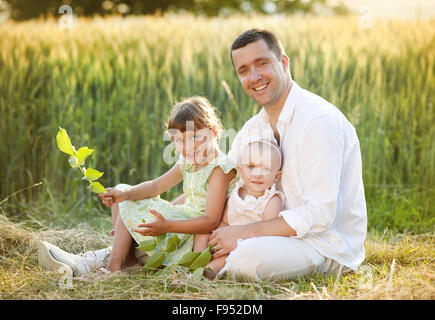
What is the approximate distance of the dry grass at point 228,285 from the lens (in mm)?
2342

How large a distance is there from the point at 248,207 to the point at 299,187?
10.8 inches

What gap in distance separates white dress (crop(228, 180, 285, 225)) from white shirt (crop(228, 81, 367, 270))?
10 cm

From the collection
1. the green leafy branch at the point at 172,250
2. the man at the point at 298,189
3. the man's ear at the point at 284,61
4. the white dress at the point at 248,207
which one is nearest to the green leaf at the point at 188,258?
the green leafy branch at the point at 172,250

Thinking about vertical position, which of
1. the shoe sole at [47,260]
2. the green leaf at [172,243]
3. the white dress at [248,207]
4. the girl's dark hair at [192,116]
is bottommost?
the shoe sole at [47,260]

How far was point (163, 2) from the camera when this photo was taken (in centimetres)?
1966

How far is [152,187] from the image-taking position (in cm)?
292


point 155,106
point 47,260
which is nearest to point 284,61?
point 47,260

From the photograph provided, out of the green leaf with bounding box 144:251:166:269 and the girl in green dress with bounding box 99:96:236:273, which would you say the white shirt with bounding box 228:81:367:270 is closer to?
the girl in green dress with bounding box 99:96:236:273

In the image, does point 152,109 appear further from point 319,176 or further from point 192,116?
point 319,176

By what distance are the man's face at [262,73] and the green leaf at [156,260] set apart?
3.12ft

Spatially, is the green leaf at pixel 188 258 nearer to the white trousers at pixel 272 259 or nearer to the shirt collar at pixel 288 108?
the white trousers at pixel 272 259

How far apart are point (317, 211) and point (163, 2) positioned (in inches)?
724

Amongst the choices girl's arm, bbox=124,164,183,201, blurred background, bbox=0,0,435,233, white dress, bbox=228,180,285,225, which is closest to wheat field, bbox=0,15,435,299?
blurred background, bbox=0,0,435,233
